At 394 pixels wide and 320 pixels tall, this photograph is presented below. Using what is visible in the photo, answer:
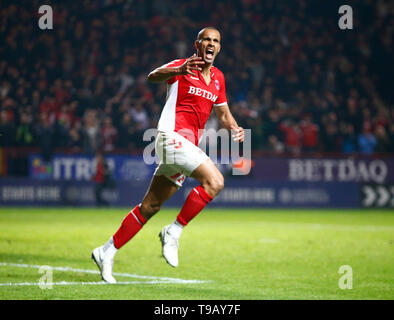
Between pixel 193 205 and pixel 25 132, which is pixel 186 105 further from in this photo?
pixel 25 132

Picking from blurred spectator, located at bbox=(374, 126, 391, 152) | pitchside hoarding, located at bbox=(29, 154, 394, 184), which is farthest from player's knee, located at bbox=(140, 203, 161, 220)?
blurred spectator, located at bbox=(374, 126, 391, 152)

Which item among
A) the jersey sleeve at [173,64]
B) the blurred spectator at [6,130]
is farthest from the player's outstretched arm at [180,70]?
the blurred spectator at [6,130]

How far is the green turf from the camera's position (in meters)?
6.66

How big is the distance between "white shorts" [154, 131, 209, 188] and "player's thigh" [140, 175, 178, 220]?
0.19 ft

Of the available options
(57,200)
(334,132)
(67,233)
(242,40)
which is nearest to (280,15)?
(242,40)

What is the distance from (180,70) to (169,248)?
5.40ft

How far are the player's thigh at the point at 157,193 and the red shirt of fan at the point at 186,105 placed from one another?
493mm

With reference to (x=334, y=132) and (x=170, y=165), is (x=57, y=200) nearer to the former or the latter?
(x=334, y=132)

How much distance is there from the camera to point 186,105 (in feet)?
22.7

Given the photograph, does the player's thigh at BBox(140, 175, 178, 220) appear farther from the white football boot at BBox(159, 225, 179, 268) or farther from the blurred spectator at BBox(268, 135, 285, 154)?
the blurred spectator at BBox(268, 135, 285, 154)

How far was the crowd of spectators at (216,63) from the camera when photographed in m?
19.7

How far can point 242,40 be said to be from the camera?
2477 centimetres

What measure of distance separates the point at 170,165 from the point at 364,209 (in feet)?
49.7

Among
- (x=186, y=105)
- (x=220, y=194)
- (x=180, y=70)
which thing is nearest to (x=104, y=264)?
(x=186, y=105)
